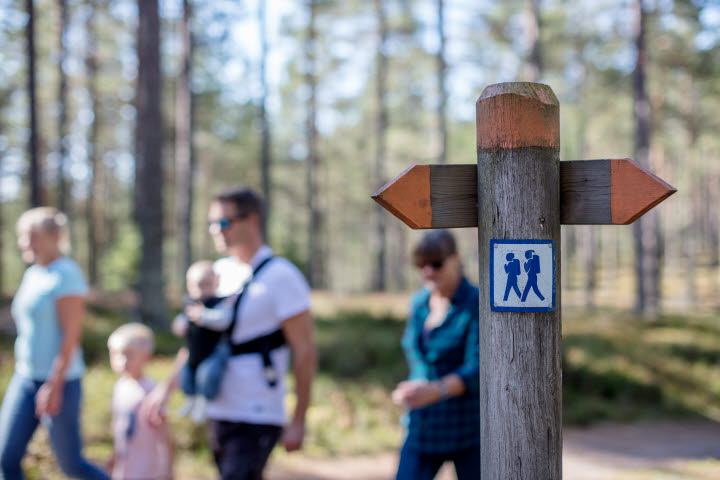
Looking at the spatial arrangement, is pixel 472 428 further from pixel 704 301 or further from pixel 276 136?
pixel 276 136

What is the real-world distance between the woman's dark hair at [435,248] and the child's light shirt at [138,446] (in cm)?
199

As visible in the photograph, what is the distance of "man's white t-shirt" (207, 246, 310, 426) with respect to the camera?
346cm

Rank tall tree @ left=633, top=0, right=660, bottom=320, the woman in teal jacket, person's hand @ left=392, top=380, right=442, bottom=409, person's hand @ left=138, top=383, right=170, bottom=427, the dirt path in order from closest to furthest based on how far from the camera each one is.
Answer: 1. person's hand @ left=392, top=380, right=442, bottom=409
2. the woman in teal jacket
3. person's hand @ left=138, top=383, right=170, bottom=427
4. the dirt path
5. tall tree @ left=633, top=0, right=660, bottom=320

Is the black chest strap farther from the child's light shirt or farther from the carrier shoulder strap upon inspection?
the child's light shirt

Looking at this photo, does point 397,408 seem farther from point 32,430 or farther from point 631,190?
point 631,190

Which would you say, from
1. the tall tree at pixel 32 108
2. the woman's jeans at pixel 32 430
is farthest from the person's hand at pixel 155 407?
the tall tree at pixel 32 108

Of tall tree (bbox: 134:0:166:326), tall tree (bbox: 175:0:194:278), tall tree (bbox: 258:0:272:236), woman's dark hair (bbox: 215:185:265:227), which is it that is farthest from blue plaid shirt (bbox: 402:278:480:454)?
tall tree (bbox: 258:0:272:236)

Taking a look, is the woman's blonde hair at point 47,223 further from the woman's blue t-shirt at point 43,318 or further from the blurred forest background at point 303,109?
the blurred forest background at point 303,109

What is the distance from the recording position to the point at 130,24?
24.2 meters

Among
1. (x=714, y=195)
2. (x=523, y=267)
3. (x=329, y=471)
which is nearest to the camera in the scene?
(x=523, y=267)

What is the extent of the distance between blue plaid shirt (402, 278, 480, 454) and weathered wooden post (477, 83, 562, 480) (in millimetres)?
1204

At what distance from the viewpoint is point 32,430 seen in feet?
13.6

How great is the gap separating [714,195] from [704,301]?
2023 cm

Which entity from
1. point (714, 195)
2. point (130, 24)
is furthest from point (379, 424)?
point (714, 195)
